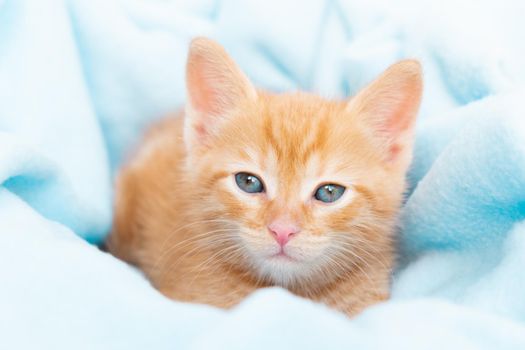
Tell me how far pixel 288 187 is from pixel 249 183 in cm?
11

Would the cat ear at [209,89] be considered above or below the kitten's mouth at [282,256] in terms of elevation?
above

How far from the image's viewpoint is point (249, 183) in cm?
146

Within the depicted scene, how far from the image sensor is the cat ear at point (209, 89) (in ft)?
5.05

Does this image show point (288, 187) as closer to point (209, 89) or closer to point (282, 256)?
point (282, 256)

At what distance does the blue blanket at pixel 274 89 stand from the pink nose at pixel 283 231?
23 centimetres

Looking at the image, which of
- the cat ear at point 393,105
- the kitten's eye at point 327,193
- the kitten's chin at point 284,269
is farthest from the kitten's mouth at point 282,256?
the cat ear at point 393,105

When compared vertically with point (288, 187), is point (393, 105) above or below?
above

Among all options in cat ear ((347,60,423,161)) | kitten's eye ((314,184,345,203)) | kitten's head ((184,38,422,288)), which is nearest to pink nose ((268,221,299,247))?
kitten's head ((184,38,422,288))

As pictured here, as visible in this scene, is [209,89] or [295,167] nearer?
[295,167]

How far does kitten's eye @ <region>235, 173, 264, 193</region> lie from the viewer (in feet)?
4.75

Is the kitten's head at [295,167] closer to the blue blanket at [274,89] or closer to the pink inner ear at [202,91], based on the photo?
the pink inner ear at [202,91]

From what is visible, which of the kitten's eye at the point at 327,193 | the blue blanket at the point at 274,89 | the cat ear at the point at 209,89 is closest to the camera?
the blue blanket at the point at 274,89

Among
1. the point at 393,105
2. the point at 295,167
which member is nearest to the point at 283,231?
the point at 295,167

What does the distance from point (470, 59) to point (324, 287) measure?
2.64ft
